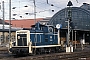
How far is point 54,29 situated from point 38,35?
3483 mm

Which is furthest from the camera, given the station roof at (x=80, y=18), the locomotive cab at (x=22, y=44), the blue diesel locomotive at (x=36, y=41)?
the station roof at (x=80, y=18)

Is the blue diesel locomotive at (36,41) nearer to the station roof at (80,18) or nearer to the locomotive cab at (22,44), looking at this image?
the locomotive cab at (22,44)

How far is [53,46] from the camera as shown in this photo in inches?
1201

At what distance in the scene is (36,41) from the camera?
2794cm

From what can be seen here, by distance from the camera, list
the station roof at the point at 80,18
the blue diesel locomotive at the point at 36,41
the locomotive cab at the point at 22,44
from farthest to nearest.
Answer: the station roof at the point at 80,18 → the blue diesel locomotive at the point at 36,41 → the locomotive cab at the point at 22,44

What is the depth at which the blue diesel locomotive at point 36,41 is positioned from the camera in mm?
26297

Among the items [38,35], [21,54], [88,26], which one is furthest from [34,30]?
[88,26]

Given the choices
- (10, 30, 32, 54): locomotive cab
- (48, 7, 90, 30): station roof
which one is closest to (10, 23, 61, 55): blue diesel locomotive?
(10, 30, 32, 54): locomotive cab

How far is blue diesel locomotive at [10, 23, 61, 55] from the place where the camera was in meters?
26.3

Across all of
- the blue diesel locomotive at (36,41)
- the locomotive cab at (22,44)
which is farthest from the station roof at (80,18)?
the locomotive cab at (22,44)

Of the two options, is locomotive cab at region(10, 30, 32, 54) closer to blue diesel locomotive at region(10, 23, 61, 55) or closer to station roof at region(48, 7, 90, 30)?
blue diesel locomotive at region(10, 23, 61, 55)

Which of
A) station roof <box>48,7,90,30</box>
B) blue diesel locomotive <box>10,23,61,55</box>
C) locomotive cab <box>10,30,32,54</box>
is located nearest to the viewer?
locomotive cab <box>10,30,32,54</box>

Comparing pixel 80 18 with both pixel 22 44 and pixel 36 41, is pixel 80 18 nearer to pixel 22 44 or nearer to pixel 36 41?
pixel 36 41

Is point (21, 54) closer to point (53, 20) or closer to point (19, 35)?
point (19, 35)
